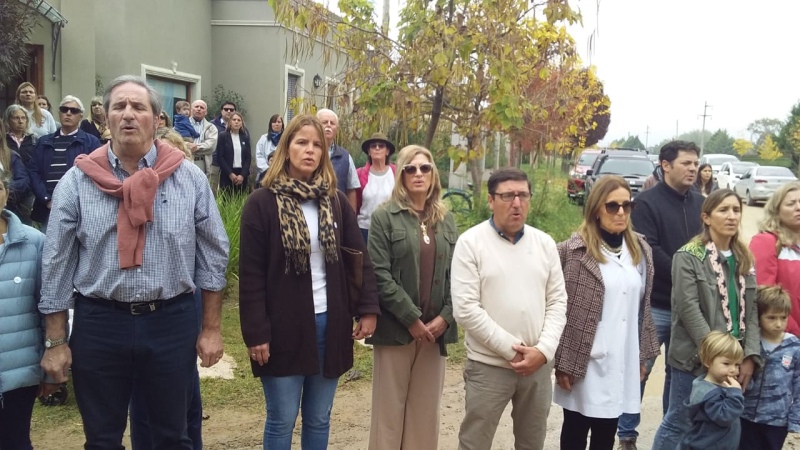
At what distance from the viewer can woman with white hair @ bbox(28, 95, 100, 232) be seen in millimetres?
6207

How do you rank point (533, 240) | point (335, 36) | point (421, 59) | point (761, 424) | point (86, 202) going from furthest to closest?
point (335, 36), point (421, 59), point (761, 424), point (533, 240), point (86, 202)

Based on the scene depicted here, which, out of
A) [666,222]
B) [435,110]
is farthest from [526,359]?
[435,110]

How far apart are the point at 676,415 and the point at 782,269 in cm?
114

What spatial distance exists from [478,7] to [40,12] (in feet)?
23.3

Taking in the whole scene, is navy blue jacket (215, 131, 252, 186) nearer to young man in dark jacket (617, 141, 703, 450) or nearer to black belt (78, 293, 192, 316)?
young man in dark jacket (617, 141, 703, 450)

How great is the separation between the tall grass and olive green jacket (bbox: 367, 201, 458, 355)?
3383mm

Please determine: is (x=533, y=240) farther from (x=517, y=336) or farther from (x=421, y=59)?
(x=421, y=59)

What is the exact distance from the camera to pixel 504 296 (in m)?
3.65

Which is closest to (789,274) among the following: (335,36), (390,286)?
(390,286)

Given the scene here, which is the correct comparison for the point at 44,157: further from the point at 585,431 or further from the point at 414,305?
the point at 585,431

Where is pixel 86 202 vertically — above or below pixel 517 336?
above

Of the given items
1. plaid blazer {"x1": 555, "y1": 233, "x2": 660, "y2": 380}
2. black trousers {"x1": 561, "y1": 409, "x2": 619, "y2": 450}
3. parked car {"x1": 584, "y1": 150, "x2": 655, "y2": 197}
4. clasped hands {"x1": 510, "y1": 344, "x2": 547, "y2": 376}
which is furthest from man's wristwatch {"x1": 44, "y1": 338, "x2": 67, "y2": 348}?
parked car {"x1": 584, "y1": 150, "x2": 655, "y2": 197}

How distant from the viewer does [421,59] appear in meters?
6.46

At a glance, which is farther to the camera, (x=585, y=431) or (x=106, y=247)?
(x=585, y=431)
